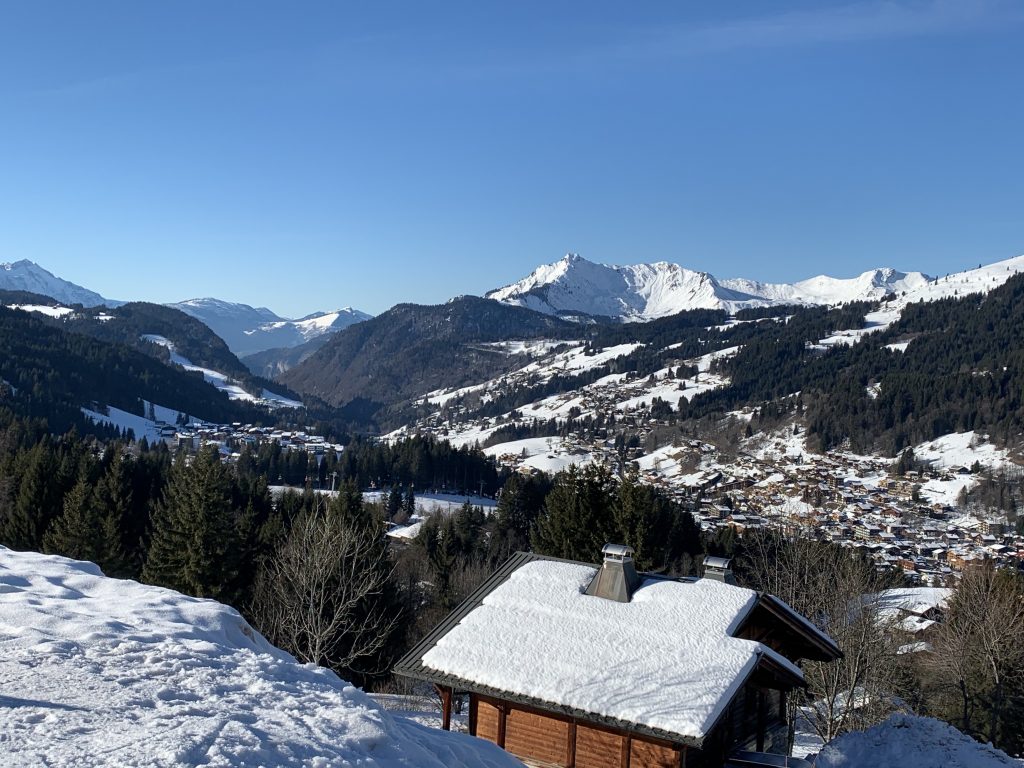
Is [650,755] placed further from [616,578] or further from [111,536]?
[111,536]

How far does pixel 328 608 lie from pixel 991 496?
141 meters

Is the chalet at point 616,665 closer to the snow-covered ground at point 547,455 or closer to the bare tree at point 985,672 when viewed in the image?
the bare tree at point 985,672

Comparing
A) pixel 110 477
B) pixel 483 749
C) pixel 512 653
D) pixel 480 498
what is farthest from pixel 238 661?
pixel 480 498

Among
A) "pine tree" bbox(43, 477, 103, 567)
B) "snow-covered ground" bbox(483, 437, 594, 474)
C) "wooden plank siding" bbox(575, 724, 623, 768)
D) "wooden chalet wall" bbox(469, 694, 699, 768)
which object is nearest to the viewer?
"wooden chalet wall" bbox(469, 694, 699, 768)

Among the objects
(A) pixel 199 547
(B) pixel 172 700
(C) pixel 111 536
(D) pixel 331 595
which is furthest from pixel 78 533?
(B) pixel 172 700

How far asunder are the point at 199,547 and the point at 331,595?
10535mm

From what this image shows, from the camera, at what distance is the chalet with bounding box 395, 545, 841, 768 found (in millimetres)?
13766

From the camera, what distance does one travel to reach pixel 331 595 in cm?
2530

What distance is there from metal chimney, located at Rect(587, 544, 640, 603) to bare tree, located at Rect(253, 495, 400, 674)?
8.24 meters

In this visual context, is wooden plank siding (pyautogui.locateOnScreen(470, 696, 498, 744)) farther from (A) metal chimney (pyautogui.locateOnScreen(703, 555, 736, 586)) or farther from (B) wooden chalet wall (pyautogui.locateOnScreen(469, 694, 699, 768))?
(A) metal chimney (pyautogui.locateOnScreen(703, 555, 736, 586))

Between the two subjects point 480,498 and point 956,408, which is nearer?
point 480,498

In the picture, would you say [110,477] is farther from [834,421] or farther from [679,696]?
[834,421]

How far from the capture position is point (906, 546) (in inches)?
3910

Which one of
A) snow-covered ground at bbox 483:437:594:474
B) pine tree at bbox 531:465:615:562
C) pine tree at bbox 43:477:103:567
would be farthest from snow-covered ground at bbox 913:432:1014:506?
pine tree at bbox 43:477:103:567
